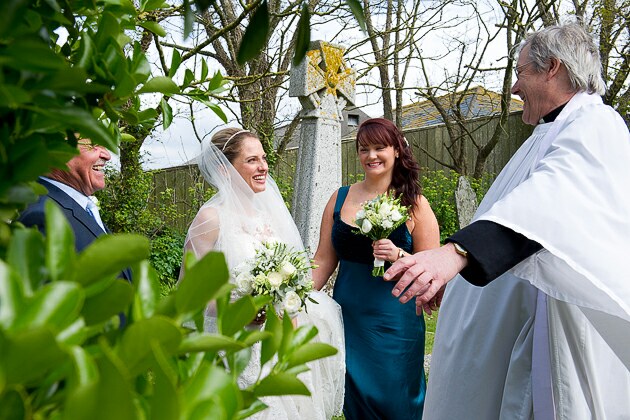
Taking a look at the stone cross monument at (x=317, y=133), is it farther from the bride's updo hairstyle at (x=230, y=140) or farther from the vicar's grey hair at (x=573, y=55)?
the vicar's grey hair at (x=573, y=55)

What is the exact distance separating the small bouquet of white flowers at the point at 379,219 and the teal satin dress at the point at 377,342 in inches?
11.9

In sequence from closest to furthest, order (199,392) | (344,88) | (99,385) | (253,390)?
1. (99,385)
2. (199,392)
3. (253,390)
4. (344,88)

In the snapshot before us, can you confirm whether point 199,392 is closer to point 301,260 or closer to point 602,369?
point 602,369

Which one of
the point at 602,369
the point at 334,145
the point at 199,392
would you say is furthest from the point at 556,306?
the point at 334,145

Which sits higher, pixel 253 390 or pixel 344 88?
pixel 344 88

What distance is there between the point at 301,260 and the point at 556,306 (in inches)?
59.1

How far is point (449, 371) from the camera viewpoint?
3.15m

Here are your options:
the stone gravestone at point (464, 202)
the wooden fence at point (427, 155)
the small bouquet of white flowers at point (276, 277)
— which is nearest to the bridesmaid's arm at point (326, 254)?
the small bouquet of white flowers at point (276, 277)

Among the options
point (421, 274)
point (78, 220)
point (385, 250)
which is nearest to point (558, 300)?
point (421, 274)

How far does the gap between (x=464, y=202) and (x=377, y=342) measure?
7.01 metres

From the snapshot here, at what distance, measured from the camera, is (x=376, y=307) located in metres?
4.79

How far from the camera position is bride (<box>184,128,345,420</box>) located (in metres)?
4.20

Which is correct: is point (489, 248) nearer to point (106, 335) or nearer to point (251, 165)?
point (106, 335)

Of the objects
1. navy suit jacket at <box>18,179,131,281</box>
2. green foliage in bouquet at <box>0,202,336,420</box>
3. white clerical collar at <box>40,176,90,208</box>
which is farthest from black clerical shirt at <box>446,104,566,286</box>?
green foliage in bouquet at <box>0,202,336,420</box>
